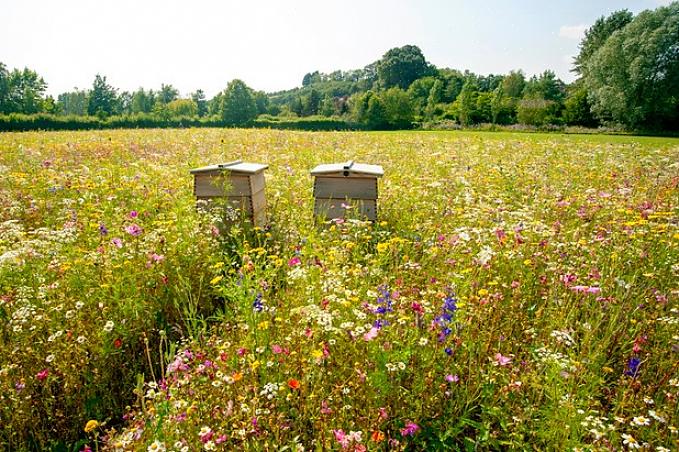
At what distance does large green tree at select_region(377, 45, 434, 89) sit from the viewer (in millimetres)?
113375

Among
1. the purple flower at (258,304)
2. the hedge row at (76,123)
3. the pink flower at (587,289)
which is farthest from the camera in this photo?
the hedge row at (76,123)

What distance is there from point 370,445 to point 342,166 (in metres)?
4.22

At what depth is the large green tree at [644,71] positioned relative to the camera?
1529 inches

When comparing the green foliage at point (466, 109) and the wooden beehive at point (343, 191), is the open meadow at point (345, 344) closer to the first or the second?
the wooden beehive at point (343, 191)

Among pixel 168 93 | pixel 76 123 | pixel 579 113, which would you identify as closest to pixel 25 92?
pixel 76 123

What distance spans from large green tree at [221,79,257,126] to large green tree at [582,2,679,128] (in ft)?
176

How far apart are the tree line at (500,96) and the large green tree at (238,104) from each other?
0.18 m

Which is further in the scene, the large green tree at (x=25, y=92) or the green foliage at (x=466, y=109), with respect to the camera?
the large green tree at (x=25, y=92)

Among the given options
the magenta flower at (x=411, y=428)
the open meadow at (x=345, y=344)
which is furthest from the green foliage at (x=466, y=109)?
the magenta flower at (x=411, y=428)

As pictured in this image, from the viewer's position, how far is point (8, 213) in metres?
6.33

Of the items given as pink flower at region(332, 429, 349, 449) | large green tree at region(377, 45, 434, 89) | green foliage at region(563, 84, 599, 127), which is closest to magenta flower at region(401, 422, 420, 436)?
pink flower at region(332, 429, 349, 449)

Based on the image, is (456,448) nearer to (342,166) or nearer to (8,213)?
(342,166)

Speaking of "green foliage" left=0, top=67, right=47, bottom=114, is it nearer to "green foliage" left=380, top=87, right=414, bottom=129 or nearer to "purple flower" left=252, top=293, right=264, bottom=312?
"green foliage" left=380, top=87, right=414, bottom=129

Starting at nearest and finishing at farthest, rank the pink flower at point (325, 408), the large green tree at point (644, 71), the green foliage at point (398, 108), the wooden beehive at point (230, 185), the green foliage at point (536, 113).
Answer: the pink flower at point (325, 408)
the wooden beehive at point (230, 185)
the large green tree at point (644, 71)
the green foliage at point (536, 113)
the green foliage at point (398, 108)
